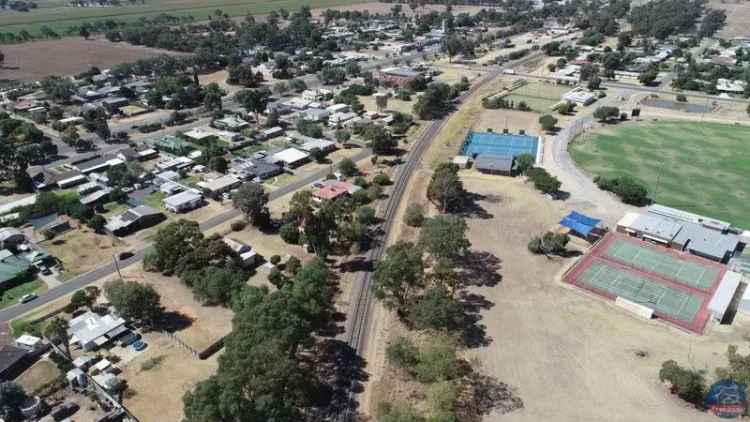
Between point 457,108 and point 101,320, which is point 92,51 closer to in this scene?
point 457,108

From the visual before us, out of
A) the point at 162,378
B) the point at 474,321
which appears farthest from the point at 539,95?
the point at 162,378

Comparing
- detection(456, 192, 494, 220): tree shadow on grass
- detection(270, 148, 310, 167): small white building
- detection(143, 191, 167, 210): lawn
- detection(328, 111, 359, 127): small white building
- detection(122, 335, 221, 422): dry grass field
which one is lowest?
detection(456, 192, 494, 220): tree shadow on grass

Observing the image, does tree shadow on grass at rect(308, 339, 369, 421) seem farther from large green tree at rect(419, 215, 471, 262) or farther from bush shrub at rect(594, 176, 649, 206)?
bush shrub at rect(594, 176, 649, 206)

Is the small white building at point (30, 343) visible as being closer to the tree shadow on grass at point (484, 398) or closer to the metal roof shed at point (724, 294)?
the tree shadow on grass at point (484, 398)

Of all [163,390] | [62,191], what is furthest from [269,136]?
[163,390]

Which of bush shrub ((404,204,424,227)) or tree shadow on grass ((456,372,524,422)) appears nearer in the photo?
tree shadow on grass ((456,372,524,422))

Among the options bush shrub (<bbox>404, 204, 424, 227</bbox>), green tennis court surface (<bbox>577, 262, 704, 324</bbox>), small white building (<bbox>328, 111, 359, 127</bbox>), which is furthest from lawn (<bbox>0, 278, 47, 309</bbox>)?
small white building (<bbox>328, 111, 359, 127</bbox>)

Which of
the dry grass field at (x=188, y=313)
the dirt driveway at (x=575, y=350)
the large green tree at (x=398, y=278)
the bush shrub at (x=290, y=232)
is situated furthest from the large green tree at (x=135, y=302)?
the dirt driveway at (x=575, y=350)
